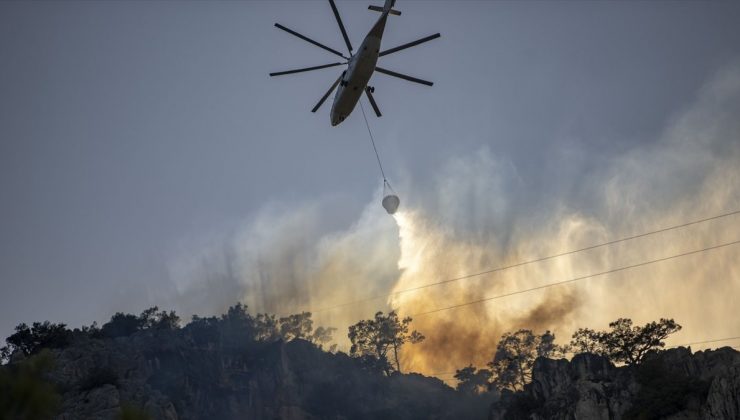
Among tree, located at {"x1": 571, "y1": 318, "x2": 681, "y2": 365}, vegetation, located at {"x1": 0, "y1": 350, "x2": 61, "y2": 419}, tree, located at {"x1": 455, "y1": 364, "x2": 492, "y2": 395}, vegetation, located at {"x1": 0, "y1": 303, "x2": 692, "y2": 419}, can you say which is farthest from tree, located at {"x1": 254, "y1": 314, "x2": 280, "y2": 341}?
vegetation, located at {"x1": 0, "y1": 350, "x2": 61, "y2": 419}

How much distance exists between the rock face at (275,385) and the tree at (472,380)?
356cm

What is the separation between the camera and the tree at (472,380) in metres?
149

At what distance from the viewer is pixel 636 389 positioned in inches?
2992

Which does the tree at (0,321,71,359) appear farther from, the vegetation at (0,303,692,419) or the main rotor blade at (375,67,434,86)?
the main rotor blade at (375,67,434,86)

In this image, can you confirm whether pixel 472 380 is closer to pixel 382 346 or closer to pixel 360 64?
pixel 382 346

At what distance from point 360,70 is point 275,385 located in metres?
116

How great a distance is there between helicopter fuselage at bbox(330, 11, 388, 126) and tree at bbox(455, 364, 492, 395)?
12480 centimetres

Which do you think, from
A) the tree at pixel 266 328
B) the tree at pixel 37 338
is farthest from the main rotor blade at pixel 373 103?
the tree at pixel 266 328

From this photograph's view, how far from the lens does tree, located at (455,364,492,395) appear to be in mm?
149250

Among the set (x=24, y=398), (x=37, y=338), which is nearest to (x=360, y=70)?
(x=24, y=398)

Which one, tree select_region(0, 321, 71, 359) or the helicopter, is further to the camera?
tree select_region(0, 321, 71, 359)

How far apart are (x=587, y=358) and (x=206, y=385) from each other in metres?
83.3

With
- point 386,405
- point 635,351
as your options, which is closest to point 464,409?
point 386,405

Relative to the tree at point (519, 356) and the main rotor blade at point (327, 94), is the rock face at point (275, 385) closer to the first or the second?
the tree at point (519, 356)
